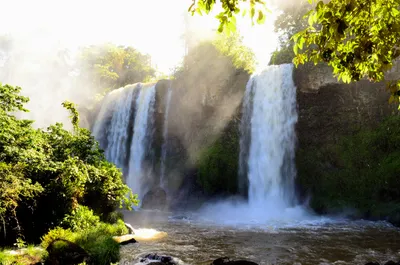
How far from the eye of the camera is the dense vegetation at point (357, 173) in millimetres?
19562

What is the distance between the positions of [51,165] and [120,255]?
429 centimetres

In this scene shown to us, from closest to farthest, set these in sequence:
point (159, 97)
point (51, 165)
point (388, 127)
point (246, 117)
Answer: point (51, 165), point (388, 127), point (246, 117), point (159, 97)

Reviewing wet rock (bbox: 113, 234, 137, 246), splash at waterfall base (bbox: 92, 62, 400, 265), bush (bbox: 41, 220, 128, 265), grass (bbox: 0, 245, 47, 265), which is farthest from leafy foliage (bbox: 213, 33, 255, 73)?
grass (bbox: 0, 245, 47, 265)

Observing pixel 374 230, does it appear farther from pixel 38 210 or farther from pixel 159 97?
pixel 159 97

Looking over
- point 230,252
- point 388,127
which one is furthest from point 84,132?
point 388,127

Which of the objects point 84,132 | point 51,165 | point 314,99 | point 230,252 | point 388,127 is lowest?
point 230,252

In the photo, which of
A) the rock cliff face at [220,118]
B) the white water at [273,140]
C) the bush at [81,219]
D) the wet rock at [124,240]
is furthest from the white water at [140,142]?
the wet rock at [124,240]

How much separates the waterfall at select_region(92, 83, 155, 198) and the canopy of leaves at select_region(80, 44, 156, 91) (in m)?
22.5

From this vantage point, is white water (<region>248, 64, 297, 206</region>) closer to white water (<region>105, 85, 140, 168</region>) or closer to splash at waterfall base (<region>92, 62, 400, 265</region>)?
splash at waterfall base (<region>92, 62, 400, 265</region>)

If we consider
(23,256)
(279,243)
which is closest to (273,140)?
(279,243)

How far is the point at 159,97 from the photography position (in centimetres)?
3238

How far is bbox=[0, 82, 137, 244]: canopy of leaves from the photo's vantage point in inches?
390

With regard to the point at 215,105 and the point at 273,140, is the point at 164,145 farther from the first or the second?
the point at 273,140

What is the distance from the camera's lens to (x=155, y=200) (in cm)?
2769
